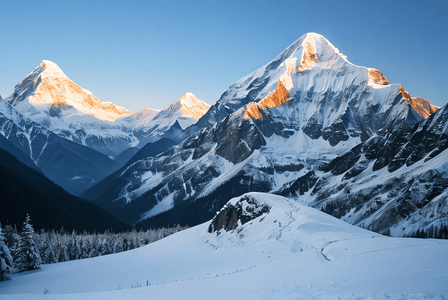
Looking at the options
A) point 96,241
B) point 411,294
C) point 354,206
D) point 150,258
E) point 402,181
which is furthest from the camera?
point 354,206

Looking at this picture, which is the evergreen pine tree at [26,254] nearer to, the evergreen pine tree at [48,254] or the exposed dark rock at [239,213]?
the exposed dark rock at [239,213]

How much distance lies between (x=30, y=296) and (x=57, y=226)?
5376 inches

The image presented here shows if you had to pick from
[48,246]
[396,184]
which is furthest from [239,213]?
[396,184]

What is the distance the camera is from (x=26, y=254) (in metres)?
49.2

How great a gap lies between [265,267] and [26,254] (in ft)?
135

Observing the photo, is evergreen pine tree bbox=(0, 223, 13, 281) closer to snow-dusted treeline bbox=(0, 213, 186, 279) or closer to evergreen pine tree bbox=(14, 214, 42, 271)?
snow-dusted treeline bbox=(0, 213, 186, 279)

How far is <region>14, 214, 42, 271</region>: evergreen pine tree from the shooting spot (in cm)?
4912

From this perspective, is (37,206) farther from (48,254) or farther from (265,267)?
(265,267)

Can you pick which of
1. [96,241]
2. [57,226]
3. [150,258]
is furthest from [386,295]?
[57,226]

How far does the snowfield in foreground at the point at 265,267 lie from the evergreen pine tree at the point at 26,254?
3626mm

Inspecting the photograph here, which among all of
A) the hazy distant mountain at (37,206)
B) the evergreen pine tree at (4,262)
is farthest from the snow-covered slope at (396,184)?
the hazy distant mountain at (37,206)

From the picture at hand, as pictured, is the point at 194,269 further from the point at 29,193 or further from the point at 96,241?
the point at 29,193

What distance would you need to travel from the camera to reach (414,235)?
9481 centimetres

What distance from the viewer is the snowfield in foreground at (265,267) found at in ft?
53.9
